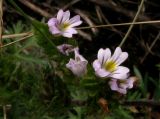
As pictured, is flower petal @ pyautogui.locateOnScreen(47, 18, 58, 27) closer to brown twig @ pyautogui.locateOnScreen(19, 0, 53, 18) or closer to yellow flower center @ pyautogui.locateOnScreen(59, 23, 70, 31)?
yellow flower center @ pyautogui.locateOnScreen(59, 23, 70, 31)

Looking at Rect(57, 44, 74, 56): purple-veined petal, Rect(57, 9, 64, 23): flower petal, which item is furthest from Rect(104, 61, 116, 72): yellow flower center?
Rect(57, 9, 64, 23): flower petal

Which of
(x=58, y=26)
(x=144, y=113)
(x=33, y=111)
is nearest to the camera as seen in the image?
(x=58, y=26)

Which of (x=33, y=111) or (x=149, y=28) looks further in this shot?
(x=149, y=28)

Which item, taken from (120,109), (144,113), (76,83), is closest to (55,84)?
(76,83)

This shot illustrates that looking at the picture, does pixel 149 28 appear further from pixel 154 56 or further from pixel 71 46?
pixel 71 46

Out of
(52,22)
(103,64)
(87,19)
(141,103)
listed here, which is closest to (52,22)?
(52,22)

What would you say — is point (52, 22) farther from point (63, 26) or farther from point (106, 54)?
point (106, 54)

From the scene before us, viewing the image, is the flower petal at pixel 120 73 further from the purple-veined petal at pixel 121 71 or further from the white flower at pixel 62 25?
the white flower at pixel 62 25
